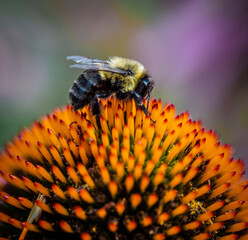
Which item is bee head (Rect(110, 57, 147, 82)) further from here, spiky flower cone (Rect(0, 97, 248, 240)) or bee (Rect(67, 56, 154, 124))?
spiky flower cone (Rect(0, 97, 248, 240))

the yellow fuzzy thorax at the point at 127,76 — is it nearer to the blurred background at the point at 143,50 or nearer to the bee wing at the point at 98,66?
the bee wing at the point at 98,66

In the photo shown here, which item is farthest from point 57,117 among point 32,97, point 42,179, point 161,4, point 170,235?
point 161,4

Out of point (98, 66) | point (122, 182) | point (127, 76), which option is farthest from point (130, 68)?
point (122, 182)

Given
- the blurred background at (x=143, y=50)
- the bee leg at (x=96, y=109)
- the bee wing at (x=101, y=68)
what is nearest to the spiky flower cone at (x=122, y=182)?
the bee leg at (x=96, y=109)

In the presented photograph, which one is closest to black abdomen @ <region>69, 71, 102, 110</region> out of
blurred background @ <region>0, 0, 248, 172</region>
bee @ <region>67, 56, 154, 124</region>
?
bee @ <region>67, 56, 154, 124</region>

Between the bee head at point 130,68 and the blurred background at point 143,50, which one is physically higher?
the blurred background at point 143,50

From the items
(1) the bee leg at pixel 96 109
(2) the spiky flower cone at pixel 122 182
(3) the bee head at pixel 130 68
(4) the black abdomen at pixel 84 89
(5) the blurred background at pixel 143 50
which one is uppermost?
(5) the blurred background at pixel 143 50

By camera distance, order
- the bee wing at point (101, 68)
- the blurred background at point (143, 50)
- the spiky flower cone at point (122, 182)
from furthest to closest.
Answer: the blurred background at point (143, 50), the bee wing at point (101, 68), the spiky flower cone at point (122, 182)
